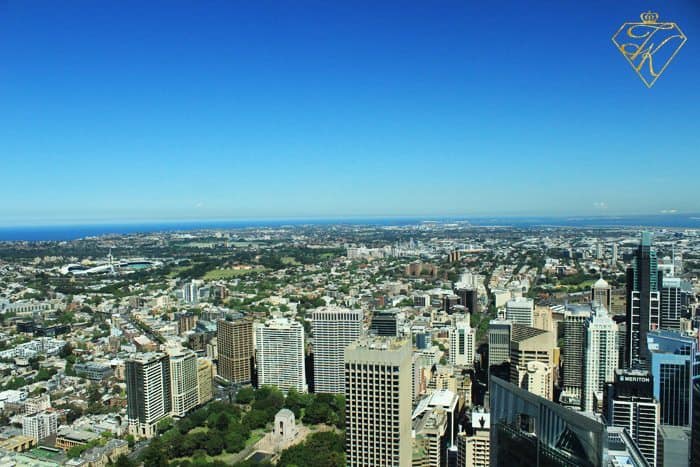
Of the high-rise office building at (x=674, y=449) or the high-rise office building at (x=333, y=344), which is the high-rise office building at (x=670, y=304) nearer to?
the high-rise office building at (x=674, y=449)

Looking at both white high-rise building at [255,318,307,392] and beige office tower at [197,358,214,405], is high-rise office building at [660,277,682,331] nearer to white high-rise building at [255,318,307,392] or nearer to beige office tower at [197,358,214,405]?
white high-rise building at [255,318,307,392]

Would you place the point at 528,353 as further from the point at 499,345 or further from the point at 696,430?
the point at 696,430

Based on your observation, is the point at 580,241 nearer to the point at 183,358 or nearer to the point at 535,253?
the point at 535,253

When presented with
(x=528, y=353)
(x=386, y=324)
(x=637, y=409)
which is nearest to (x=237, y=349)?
(x=386, y=324)

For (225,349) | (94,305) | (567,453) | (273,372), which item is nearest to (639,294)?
(273,372)

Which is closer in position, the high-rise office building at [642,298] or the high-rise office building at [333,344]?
the high-rise office building at [642,298]

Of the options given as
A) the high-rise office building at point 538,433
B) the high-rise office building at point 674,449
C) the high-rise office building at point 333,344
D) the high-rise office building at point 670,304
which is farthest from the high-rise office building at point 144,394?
the high-rise office building at point 670,304

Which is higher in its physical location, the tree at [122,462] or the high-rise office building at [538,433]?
Answer: the high-rise office building at [538,433]
